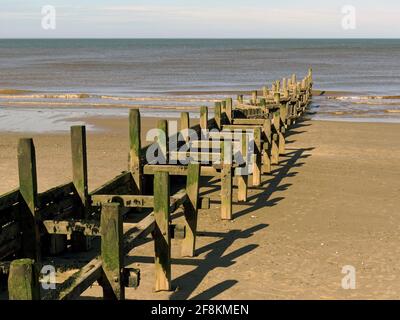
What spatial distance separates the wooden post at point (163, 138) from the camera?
1082cm

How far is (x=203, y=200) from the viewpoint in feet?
26.8

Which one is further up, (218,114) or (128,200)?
(218,114)

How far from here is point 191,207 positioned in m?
8.07

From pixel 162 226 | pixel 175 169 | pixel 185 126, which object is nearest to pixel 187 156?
pixel 175 169

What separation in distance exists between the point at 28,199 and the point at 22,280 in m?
3.09

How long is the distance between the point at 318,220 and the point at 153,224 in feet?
14.6

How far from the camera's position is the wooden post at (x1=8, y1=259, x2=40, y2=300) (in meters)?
4.04

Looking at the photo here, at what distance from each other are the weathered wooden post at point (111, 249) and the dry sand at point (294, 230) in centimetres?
167

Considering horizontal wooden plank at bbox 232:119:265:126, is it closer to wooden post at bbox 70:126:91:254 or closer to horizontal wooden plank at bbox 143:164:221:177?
horizontal wooden plank at bbox 143:164:221:177

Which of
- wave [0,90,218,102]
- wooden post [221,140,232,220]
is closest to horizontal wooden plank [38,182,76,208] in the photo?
wooden post [221,140,232,220]

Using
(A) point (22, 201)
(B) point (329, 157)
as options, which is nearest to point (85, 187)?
(A) point (22, 201)

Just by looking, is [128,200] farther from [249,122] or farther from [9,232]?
[249,122]

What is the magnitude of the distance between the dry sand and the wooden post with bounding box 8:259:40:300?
10.2 feet

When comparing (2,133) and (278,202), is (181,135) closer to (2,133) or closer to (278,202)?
(278,202)
